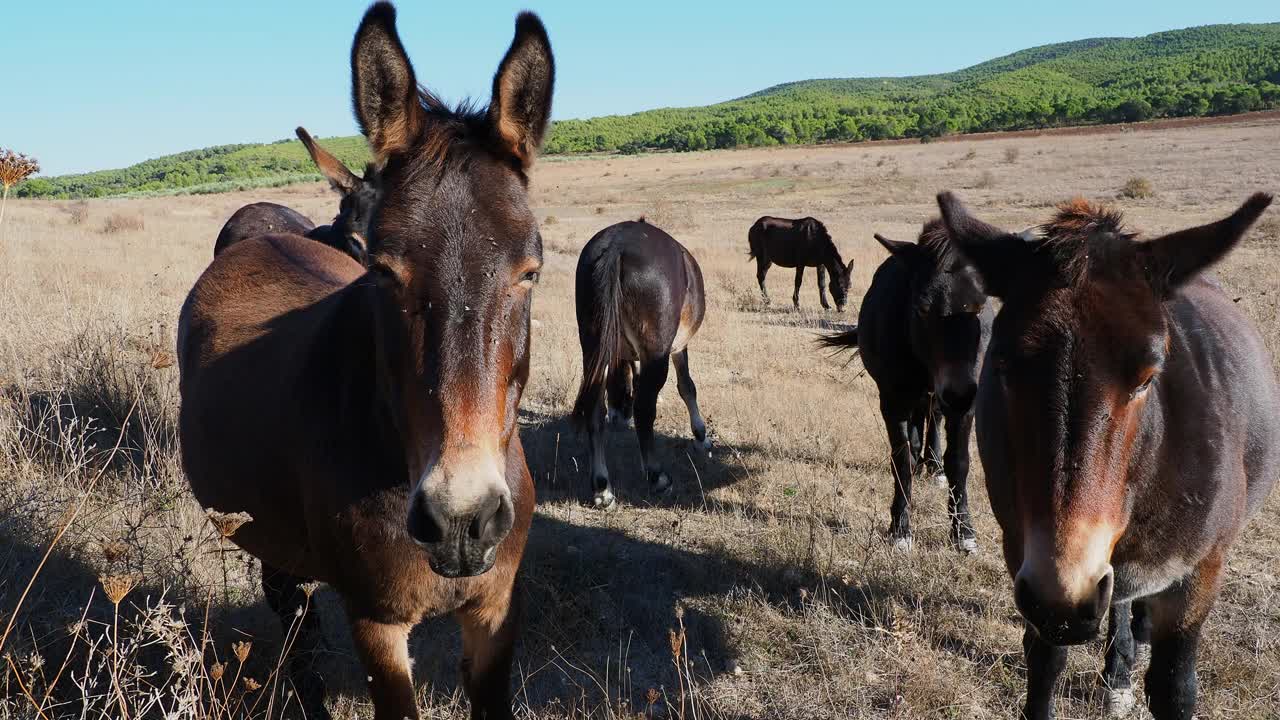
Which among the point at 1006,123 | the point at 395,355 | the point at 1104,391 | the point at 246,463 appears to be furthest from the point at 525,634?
the point at 1006,123

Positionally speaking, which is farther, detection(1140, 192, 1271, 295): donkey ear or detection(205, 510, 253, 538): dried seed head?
detection(205, 510, 253, 538): dried seed head

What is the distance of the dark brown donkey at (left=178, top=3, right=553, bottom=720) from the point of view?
201cm

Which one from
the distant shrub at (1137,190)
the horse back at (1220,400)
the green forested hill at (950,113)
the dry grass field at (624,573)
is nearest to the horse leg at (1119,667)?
the dry grass field at (624,573)

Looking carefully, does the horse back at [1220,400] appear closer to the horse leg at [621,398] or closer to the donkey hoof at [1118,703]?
the donkey hoof at [1118,703]

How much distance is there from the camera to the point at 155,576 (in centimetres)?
427

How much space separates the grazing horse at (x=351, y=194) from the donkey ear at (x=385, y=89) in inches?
6.5

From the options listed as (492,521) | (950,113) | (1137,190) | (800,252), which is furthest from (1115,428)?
(950,113)

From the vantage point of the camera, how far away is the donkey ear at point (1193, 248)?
2.37 metres

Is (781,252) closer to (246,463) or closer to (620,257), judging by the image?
(620,257)

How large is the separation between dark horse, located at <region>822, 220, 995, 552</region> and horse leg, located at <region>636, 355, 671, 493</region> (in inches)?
70.9

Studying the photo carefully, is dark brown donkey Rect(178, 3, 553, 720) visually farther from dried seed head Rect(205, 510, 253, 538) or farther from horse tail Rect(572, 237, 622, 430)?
horse tail Rect(572, 237, 622, 430)

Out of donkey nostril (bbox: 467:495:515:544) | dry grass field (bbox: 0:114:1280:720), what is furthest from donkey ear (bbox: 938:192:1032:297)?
donkey nostril (bbox: 467:495:515:544)

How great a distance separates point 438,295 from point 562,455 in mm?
5412

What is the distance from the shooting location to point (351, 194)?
16.0 ft
